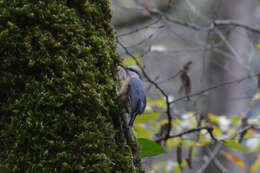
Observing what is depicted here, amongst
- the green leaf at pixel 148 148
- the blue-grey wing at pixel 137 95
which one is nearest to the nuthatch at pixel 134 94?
the blue-grey wing at pixel 137 95

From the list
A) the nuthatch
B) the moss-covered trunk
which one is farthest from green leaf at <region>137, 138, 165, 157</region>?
the moss-covered trunk

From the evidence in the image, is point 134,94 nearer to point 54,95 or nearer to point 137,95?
point 137,95

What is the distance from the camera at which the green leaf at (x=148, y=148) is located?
5.32 ft

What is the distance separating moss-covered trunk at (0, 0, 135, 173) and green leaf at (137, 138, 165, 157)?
268 millimetres

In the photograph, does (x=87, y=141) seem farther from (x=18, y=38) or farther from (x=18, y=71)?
(x=18, y=38)

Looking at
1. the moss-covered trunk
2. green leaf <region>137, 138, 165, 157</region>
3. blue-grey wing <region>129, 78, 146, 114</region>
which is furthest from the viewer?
blue-grey wing <region>129, 78, 146, 114</region>

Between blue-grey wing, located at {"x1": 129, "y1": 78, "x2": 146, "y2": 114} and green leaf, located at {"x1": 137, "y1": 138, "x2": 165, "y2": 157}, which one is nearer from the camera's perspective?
green leaf, located at {"x1": 137, "y1": 138, "x2": 165, "y2": 157}

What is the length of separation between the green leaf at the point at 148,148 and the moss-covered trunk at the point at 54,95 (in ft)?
0.88

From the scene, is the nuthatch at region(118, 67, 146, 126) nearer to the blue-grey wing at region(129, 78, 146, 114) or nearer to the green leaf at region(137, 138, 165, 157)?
the blue-grey wing at region(129, 78, 146, 114)

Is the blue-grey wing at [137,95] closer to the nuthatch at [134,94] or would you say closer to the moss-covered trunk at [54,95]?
the nuthatch at [134,94]

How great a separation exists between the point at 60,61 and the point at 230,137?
196 centimetres

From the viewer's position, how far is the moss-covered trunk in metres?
1.16

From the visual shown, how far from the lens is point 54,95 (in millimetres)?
1243

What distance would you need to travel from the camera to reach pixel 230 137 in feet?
9.09
